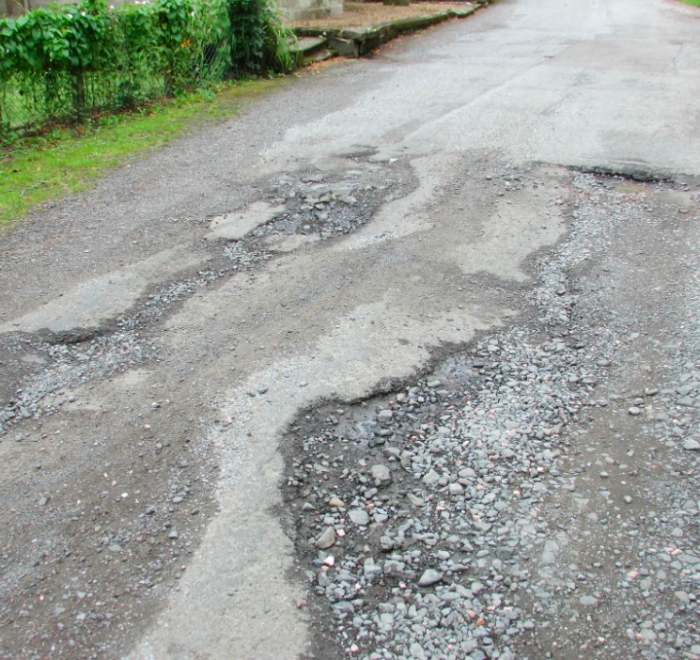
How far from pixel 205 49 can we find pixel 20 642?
891 centimetres

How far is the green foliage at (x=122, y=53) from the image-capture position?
7.15 meters

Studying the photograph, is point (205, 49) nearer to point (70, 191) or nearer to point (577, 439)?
point (70, 191)

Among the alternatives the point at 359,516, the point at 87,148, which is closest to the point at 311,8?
the point at 87,148

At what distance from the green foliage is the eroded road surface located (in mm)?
2029

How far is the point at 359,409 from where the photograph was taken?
3424 mm

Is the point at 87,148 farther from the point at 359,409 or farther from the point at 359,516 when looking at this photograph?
the point at 359,516

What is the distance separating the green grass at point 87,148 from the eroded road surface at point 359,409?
16.0 inches

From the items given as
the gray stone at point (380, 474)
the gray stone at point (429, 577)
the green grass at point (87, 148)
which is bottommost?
the gray stone at point (429, 577)

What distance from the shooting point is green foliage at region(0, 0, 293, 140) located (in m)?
7.15

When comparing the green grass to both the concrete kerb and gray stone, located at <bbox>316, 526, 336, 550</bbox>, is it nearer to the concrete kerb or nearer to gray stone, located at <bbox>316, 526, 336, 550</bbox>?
the concrete kerb

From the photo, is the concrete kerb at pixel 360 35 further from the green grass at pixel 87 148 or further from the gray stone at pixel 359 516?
the gray stone at pixel 359 516

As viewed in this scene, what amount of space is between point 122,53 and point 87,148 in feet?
5.98

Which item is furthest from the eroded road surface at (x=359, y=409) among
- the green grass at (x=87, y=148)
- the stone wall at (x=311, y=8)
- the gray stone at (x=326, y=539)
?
the stone wall at (x=311, y=8)

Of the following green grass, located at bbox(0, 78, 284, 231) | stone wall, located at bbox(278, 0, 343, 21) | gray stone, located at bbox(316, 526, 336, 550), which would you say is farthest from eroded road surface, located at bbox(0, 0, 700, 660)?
stone wall, located at bbox(278, 0, 343, 21)
